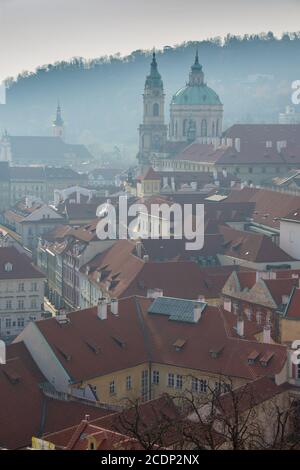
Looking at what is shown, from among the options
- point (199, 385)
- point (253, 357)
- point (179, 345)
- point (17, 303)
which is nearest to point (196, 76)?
point (17, 303)

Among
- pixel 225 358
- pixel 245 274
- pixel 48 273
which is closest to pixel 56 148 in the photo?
pixel 48 273

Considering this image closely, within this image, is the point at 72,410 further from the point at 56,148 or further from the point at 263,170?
the point at 56,148

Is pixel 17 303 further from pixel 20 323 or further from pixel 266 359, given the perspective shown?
pixel 266 359

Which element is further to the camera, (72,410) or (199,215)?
(199,215)

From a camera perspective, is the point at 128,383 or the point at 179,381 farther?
the point at 179,381

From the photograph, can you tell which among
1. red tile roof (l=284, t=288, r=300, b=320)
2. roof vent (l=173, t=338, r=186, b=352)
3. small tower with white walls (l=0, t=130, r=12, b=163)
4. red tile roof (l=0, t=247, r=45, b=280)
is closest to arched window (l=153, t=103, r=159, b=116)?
small tower with white walls (l=0, t=130, r=12, b=163)

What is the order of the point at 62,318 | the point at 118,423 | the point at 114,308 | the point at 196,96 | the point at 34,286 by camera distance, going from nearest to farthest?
the point at 118,423
the point at 62,318
the point at 114,308
the point at 34,286
the point at 196,96
